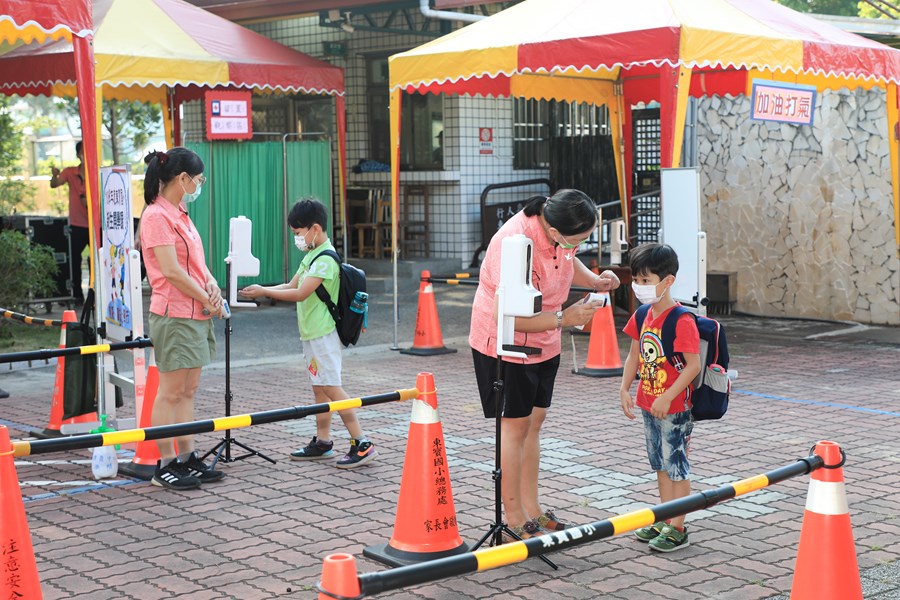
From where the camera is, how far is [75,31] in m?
7.77

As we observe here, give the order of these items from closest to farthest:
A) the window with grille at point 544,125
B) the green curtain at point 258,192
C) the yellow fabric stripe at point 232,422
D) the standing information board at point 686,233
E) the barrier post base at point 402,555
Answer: the yellow fabric stripe at point 232,422
the barrier post base at point 402,555
the standing information board at point 686,233
the green curtain at point 258,192
the window with grille at point 544,125

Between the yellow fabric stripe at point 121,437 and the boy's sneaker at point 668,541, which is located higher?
the yellow fabric stripe at point 121,437

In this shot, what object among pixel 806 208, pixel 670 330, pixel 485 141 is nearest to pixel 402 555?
pixel 670 330

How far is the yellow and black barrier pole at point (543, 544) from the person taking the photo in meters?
3.00

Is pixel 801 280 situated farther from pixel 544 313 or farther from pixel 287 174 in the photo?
pixel 544 313

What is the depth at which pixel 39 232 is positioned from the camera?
48.3 feet

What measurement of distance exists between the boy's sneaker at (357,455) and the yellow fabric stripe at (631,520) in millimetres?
3786

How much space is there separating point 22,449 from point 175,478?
260 centimetres

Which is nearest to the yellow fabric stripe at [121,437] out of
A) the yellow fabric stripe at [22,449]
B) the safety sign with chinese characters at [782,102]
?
the yellow fabric stripe at [22,449]

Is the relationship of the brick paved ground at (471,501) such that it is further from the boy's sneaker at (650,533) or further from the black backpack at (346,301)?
the black backpack at (346,301)

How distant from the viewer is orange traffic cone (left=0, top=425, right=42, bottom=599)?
408 cm

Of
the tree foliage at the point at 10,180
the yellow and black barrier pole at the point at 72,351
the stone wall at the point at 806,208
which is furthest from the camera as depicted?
the tree foliage at the point at 10,180

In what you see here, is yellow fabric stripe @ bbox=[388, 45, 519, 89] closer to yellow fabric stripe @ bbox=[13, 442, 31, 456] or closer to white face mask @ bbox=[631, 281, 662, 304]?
white face mask @ bbox=[631, 281, 662, 304]

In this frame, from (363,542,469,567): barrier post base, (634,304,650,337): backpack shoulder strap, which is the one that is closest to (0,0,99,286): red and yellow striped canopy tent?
(363,542,469,567): barrier post base
